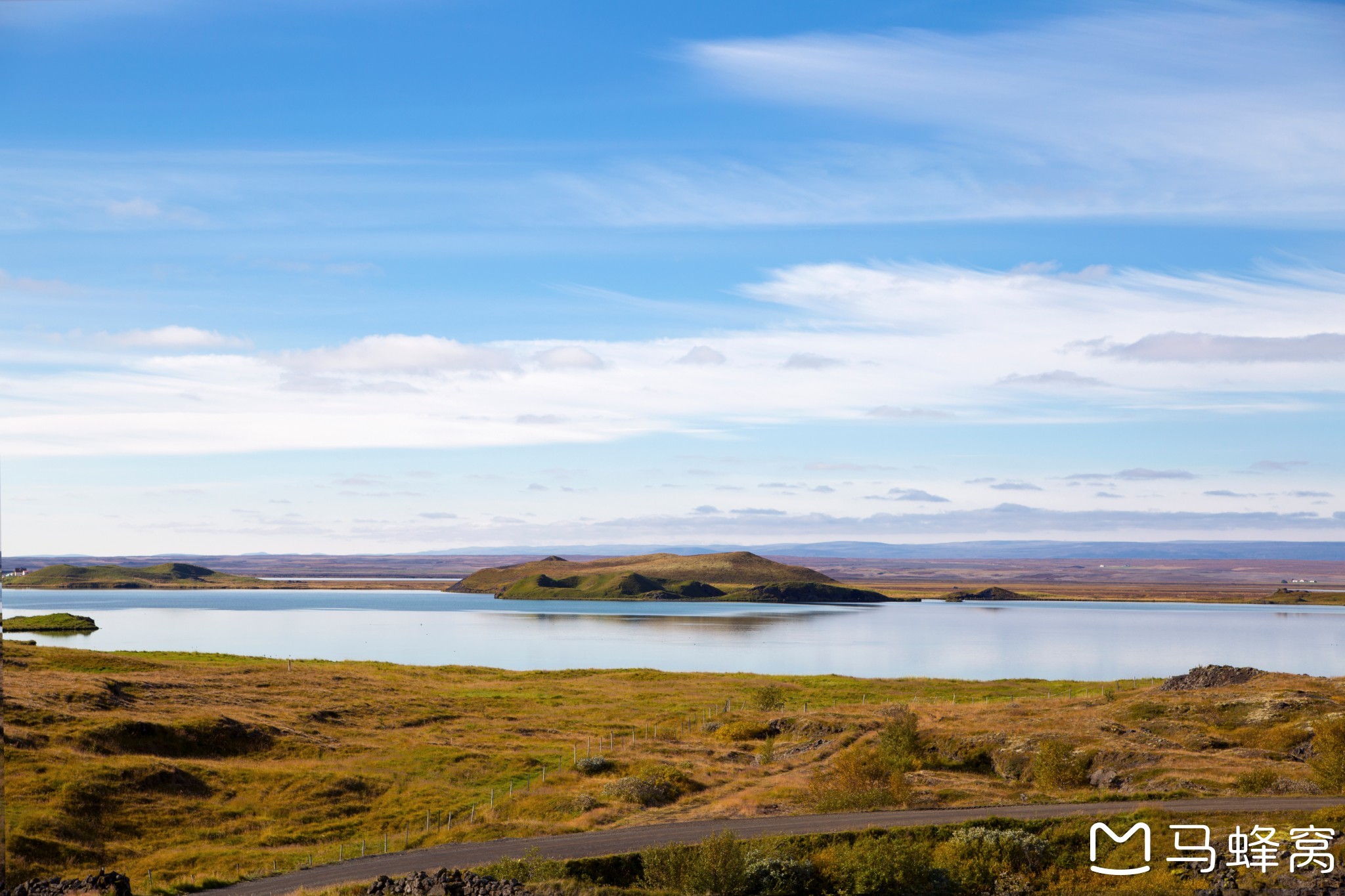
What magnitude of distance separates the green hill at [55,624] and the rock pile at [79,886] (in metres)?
147

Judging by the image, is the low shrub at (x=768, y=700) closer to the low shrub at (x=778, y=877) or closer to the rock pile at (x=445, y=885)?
the low shrub at (x=778, y=877)

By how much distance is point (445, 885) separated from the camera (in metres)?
31.1

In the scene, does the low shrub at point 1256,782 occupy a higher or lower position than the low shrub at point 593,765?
higher

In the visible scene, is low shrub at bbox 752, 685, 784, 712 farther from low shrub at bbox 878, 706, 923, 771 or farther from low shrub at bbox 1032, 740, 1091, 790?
low shrub at bbox 1032, 740, 1091, 790

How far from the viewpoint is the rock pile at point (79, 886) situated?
30719mm

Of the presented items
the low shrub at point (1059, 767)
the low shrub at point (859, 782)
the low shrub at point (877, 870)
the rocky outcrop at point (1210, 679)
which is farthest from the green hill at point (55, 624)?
the low shrub at point (877, 870)

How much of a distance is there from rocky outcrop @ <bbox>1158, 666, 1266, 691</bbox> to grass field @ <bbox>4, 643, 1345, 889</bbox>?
2865mm

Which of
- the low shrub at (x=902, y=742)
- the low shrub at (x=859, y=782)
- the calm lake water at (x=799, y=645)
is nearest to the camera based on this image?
the low shrub at (x=859, y=782)

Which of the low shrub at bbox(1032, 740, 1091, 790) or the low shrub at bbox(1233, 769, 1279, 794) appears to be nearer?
the low shrub at bbox(1233, 769, 1279, 794)

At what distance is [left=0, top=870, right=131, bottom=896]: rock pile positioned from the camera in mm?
30719

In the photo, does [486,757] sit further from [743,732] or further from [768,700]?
[768,700]

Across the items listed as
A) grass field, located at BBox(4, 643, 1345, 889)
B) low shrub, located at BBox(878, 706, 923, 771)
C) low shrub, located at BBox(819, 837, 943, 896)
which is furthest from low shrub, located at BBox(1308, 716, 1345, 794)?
low shrub, located at BBox(819, 837, 943, 896)

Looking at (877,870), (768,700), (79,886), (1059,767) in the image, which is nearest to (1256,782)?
(1059,767)

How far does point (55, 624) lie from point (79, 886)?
501 ft
